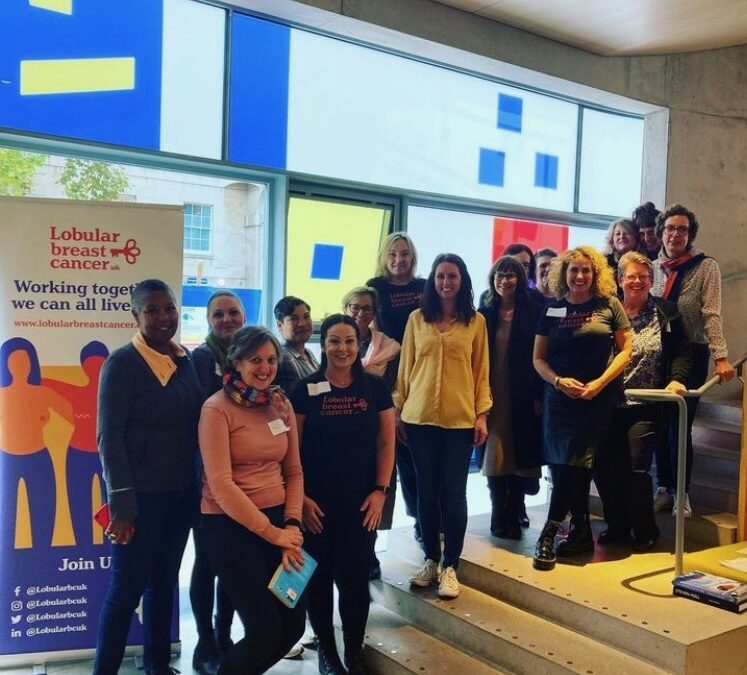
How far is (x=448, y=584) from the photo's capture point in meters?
3.21

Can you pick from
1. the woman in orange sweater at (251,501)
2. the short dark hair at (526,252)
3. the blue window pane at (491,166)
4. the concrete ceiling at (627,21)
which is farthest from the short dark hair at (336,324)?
the blue window pane at (491,166)

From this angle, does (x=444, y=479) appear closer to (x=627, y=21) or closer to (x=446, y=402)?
(x=446, y=402)

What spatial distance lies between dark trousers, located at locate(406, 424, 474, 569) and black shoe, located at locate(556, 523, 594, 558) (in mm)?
547

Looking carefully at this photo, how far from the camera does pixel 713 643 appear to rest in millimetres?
2625

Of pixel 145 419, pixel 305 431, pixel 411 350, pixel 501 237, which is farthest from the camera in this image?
pixel 501 237

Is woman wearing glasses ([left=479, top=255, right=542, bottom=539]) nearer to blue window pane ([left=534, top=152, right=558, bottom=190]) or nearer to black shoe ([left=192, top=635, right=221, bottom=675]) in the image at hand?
black shoe ([left=192, top=635, right=221, bottom=675])

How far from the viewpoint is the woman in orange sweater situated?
245cm

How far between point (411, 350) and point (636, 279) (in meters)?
1.10

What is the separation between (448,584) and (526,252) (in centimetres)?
178

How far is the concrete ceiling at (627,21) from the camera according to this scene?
15.8ft

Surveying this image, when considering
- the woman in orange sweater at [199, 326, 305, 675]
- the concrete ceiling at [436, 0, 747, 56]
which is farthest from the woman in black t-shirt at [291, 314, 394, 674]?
the concrete ceiling at [436, 0, 747, 56]

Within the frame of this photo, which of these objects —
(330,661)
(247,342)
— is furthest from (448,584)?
(247,342)

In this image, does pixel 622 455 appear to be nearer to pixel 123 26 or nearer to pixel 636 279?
pixel 636 279

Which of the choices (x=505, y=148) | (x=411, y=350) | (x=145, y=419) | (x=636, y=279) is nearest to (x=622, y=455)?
(x=636, y=279)
